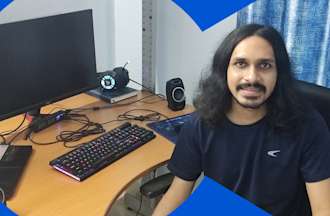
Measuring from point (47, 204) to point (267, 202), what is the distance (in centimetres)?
63

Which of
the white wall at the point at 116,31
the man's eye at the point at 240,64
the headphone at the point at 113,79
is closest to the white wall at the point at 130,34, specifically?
the white wall at the point at 116,31

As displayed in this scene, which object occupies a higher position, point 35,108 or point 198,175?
point 35,108

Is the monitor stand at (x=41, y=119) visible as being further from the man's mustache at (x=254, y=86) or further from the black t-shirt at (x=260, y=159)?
the man's mustache at (x=254, y=86)

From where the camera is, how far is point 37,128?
157 cm

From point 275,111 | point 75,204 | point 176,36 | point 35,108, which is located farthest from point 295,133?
point 176,36

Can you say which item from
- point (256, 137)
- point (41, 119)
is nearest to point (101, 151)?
point (41, 119)

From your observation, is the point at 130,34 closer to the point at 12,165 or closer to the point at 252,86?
the point at 12,165

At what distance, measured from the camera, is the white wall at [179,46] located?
6.88 feet

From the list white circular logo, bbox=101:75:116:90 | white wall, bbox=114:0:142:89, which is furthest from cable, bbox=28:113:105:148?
white wall, bbox=114:0:142:89

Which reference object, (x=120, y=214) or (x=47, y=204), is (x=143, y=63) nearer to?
(x=120, y=214)

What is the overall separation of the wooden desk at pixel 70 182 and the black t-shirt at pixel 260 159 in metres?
0.14

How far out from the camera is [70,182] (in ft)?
4.09
